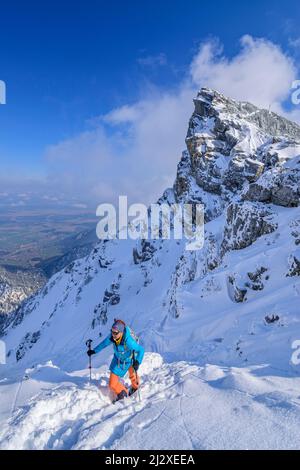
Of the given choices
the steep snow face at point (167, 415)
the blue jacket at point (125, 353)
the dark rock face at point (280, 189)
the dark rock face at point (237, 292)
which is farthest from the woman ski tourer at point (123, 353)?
the dark rock face at point (280, 189)

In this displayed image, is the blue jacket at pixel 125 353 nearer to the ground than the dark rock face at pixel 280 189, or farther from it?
nearer to the ground

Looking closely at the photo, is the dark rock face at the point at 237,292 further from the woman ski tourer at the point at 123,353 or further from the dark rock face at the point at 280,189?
the woman ski tourer at the point at 123,353

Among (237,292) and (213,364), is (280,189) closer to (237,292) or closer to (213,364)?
(237,292)

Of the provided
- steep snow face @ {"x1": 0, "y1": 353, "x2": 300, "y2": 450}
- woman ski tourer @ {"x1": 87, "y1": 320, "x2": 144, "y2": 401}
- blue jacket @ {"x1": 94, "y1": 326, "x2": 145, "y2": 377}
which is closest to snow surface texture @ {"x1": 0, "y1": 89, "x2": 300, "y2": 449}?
steep snow face @ {"x1": 0, "y1": 353, "x2": 300, "y2": 450}

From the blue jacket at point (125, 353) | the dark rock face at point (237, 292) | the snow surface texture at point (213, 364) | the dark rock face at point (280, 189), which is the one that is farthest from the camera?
the dark rock face at point (280, 189)

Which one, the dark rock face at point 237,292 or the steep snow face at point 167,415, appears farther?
the dark rock face at point 237,292

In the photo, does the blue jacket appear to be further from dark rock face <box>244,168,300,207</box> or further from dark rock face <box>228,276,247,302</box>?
dark rock face <box>244,168,300,207</box>

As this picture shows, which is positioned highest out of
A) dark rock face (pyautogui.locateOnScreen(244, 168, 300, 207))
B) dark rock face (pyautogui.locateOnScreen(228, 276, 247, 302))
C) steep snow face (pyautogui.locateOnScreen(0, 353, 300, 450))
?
dark rock face (pyautogui.locateOnScreen(244, 168, 300, 207))

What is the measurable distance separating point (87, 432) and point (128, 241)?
72.4m

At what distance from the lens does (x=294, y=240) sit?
57.4 ft

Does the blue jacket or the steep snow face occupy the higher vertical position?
the blue jacket

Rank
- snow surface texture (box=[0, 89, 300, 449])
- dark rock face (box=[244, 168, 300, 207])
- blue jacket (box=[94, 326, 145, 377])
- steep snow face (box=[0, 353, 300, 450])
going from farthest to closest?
1. dark rock face (box=[244, 168, 300, 207])
2. blue jacket (box=[94, 326, 145, 377])
3. snow surface texture (box=[0, 89, 300, 449])
4. steep snow face (box=[0, 353, 300, 450])
